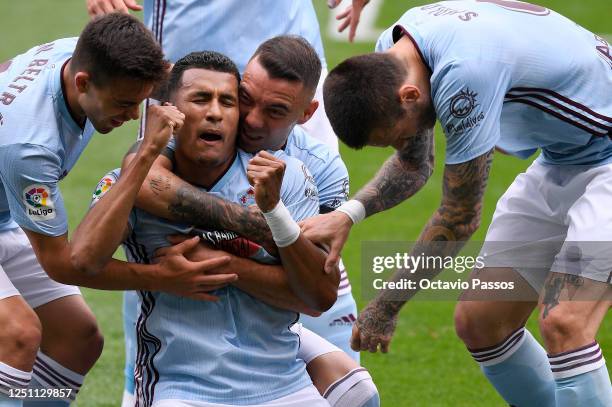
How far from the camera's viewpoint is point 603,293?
5.60 metres

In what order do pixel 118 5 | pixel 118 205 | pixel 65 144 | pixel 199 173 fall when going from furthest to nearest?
1. pixel 118 5
2. pixel 65 144
3. pixel 199 173
4. pixel 118 205

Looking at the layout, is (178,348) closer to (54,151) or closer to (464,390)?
A: (54,151)

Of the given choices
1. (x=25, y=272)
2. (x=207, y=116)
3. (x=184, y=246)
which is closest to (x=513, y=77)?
(x=207, y=116)

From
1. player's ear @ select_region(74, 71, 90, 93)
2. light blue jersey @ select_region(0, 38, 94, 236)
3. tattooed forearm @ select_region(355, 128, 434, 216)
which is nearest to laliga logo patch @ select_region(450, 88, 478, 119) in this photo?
tattooed forearm @ select_region(355, 128, 434, 216)

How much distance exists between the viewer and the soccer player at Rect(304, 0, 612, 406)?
535cm

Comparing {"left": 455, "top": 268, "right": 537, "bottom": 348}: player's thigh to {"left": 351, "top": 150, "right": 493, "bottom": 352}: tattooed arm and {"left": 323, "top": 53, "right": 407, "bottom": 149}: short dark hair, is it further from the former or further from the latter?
{"left": 323, "top": 53, "right": 407, "bottom": 149}: short dark hair

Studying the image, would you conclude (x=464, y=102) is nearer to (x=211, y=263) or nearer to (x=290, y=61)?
(x=290, y=61)

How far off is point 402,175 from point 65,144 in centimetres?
167

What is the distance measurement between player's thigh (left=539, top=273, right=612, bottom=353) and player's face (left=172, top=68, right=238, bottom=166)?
154 centimetres

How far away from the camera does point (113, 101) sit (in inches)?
208

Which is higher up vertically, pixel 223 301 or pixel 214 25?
pixel 214 25

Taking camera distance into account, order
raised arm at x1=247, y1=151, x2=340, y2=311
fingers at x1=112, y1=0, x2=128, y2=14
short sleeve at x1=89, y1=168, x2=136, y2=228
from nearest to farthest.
→ raised arm at x1=247, y1=151, x2=340, y2=311, short sleeve at x1=89, y1=168, x2=136, y2=228, fingers at x1=112, y1=0, x2=128, y2=14

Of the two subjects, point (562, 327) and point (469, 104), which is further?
point (562, 327)

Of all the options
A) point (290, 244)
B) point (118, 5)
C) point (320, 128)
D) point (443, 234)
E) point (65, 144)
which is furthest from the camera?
point (320, 128)
